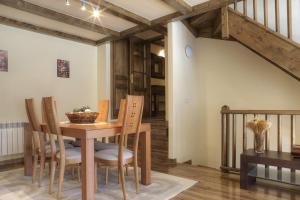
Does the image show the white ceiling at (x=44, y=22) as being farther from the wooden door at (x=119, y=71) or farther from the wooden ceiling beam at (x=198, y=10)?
the wooden ceiling beam at (x=198, y=10)

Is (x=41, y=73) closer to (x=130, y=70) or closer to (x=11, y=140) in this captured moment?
(x=11, y=140)

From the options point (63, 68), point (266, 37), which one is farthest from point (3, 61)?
point (266, 37)

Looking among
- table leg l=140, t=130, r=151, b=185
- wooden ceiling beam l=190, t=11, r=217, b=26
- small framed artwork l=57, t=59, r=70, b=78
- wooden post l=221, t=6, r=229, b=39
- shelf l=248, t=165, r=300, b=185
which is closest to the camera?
shelf l=248, t=165, r=300, b=185

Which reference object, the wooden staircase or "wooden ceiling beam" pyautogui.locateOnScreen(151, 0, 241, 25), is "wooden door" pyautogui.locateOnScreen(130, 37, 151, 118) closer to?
"wooden ceiling beam" pyautogui.locateOnScreen(151, 0, 241, 25)

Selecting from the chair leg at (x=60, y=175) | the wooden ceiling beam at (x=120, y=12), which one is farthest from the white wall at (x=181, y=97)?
the chair leg at (x=60, y=175)

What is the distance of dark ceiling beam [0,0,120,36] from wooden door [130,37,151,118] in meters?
1.16

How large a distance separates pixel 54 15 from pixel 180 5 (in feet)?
6.70

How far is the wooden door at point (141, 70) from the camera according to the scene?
576 cm

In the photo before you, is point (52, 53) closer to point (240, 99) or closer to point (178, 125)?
point (178, 125)

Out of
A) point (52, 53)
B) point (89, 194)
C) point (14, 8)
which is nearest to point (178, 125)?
point (89, 194)

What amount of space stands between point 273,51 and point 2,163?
4.41m

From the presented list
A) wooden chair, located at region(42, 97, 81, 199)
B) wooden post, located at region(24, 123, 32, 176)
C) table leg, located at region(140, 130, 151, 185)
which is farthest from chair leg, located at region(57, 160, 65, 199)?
wooden post, located at region(24, 123, 32, 176)

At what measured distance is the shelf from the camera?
2.59m

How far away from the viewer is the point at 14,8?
3346 millimetres
